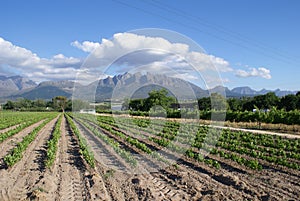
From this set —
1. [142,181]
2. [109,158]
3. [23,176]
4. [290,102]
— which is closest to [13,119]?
[109,158]

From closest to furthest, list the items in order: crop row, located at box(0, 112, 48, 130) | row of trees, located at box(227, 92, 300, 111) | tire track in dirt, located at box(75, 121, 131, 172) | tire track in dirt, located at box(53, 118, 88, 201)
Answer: tire track in dirt, located at box(53, 118, 88, 201), tire track in dirt, located at box(75, 121, 131, 172), crop row, located at box(0, 112, 48, 130), row of trees, located at box(227, 92, 300, 111)

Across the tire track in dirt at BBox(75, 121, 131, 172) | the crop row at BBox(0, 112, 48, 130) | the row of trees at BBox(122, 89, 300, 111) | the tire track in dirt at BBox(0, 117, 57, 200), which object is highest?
the row of trees at BBox(122, 89, 300, 111)

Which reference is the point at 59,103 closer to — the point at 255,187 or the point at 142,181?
the point at 142,181

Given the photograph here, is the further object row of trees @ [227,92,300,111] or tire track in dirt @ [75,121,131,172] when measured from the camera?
row of trees @ [227,92,300,111]

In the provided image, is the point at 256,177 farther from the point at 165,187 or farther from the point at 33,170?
the point at 33,170

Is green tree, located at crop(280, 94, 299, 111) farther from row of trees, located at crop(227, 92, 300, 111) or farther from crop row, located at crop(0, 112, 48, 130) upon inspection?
crop row, located at crop(0, 112, 48, 130)

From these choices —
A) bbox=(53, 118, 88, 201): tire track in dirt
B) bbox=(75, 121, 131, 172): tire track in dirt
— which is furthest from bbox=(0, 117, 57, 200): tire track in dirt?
bbox=(75, 121, 131, 172): tire track in dirt

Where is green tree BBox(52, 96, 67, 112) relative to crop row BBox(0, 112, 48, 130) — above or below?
above

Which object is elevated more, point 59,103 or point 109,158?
point 59,103

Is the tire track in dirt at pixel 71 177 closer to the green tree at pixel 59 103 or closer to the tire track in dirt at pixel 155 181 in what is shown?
the tire track in dirt at pixel 155 181

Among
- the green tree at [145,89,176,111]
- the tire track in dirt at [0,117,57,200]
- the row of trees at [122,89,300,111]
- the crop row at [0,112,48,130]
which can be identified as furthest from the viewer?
the green tree at [145,89,176,111]

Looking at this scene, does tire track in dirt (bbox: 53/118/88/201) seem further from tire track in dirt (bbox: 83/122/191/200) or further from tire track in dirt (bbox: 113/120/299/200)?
tire track in dirt (bbox: 113/120/299/200)

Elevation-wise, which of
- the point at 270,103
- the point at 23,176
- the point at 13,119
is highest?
the point at 270,103

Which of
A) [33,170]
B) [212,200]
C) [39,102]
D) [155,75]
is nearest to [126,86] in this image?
[155,75]
